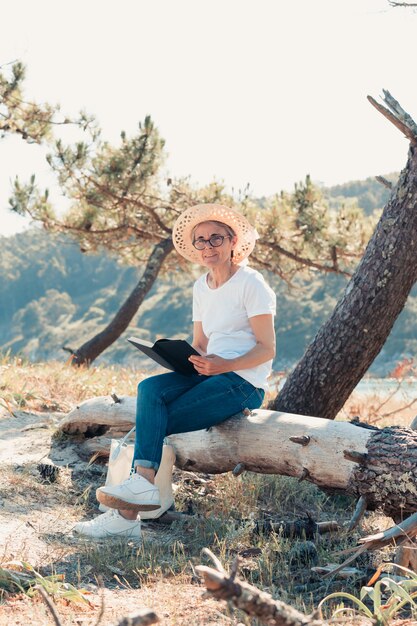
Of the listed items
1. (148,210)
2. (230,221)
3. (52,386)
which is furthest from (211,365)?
(148,210)

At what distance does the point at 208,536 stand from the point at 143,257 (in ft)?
32.4

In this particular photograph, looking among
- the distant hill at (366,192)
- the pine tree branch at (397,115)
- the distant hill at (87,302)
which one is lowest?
the distant hill at (87,302)

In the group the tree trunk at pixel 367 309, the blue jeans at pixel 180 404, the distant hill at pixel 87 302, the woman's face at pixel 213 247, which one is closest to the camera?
the blue jeans at pixel 180 404

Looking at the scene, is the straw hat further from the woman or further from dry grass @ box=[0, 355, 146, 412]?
dry grass @ box=[0, 355, 146, 412]

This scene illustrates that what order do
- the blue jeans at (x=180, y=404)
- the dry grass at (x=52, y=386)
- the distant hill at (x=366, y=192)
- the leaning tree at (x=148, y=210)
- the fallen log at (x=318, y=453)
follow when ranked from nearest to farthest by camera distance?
the fallen log at (x=318, y=453) < the blue jeans at (x=180, y=404) < the dry grass at (x=52, y=386) < the leaning tree at (x=148, y=210) < the distant hill at (x=366, y=192)

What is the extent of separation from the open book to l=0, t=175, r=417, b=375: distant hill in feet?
207

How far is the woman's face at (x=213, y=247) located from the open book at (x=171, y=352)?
1.86 ft

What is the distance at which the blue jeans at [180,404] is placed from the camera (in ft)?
13.2

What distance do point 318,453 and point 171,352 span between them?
0.91 meters

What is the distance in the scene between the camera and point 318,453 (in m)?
3.95

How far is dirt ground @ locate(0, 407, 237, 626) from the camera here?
9.00 feet

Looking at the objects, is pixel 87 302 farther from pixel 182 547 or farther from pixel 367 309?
pixel 182 547

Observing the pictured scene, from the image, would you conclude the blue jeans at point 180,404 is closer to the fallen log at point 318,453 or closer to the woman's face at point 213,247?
the fallen log at point 318,453

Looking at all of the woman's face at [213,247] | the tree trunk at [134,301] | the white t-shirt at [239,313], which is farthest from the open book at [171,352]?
the tree trunk at [134,301]
